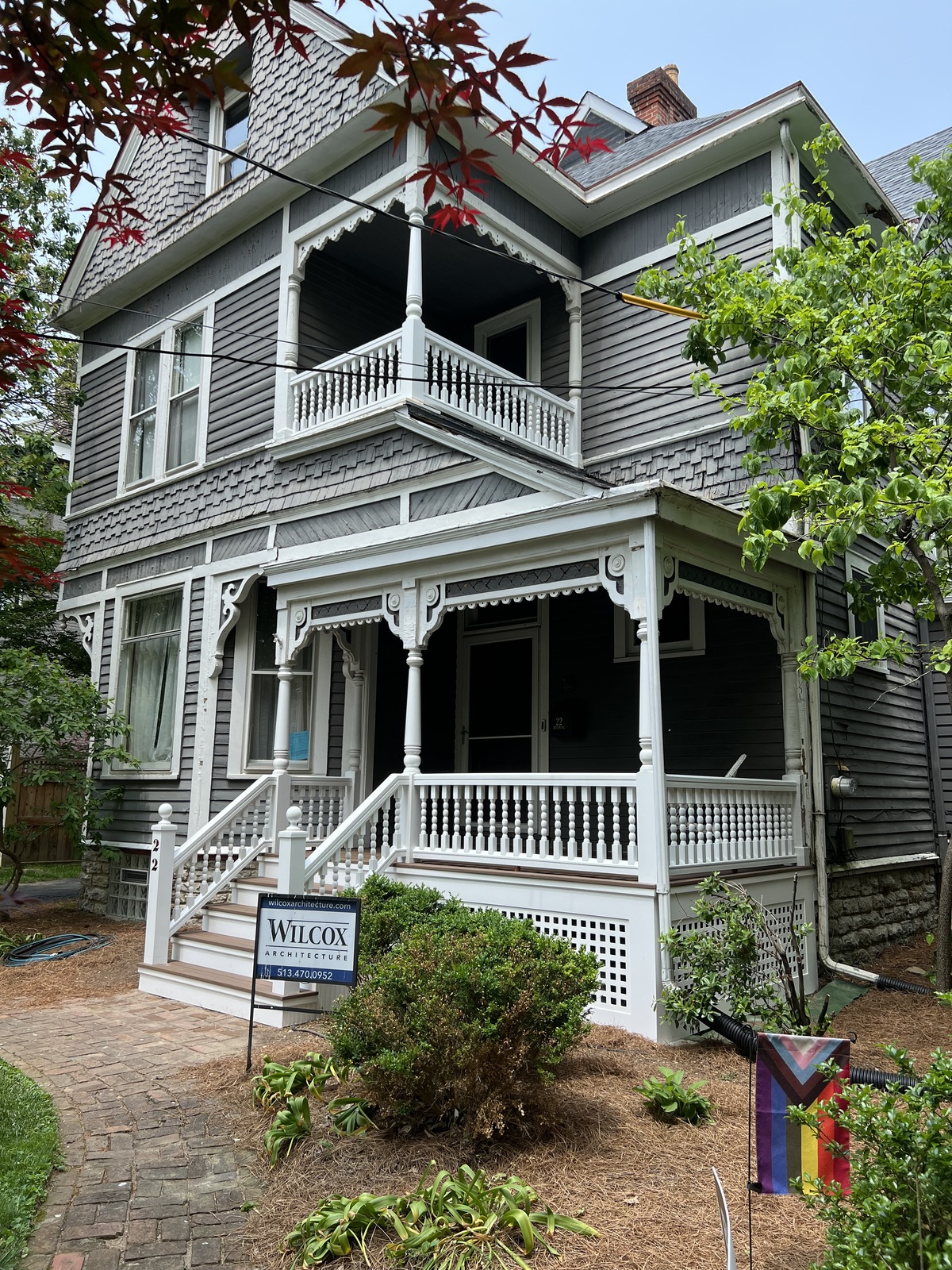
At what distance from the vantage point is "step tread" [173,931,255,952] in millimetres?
8320

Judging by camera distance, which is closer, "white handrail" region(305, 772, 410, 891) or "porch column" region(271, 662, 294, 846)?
"white handrail" region(305, 772, 410, 891)

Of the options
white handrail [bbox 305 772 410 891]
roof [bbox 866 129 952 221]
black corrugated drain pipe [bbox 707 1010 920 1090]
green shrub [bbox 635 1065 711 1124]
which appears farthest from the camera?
roof [bbox 866 129 952 221]

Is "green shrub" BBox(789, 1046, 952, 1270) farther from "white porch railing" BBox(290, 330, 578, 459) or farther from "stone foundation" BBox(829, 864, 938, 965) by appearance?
"white porch railing" BBox(290, 330, 578, 459)

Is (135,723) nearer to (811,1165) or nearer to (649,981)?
(649,981)

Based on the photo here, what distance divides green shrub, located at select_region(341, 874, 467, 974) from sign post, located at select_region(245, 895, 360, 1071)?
181mm

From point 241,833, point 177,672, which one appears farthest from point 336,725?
point 177,672

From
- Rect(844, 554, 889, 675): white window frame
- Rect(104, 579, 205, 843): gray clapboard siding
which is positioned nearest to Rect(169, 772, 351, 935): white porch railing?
Rect(104, 579, 205, 843): gray clapboard siding

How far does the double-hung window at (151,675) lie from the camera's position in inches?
507

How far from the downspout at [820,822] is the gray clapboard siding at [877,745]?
0.49 meters

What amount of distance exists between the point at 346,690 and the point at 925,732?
23.2ft

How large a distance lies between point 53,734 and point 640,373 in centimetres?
802

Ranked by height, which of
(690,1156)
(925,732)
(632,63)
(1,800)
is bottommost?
(690,1156)

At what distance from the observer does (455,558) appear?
8.53 m

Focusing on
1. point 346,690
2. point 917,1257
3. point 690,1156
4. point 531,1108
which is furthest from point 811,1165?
point 346,690
